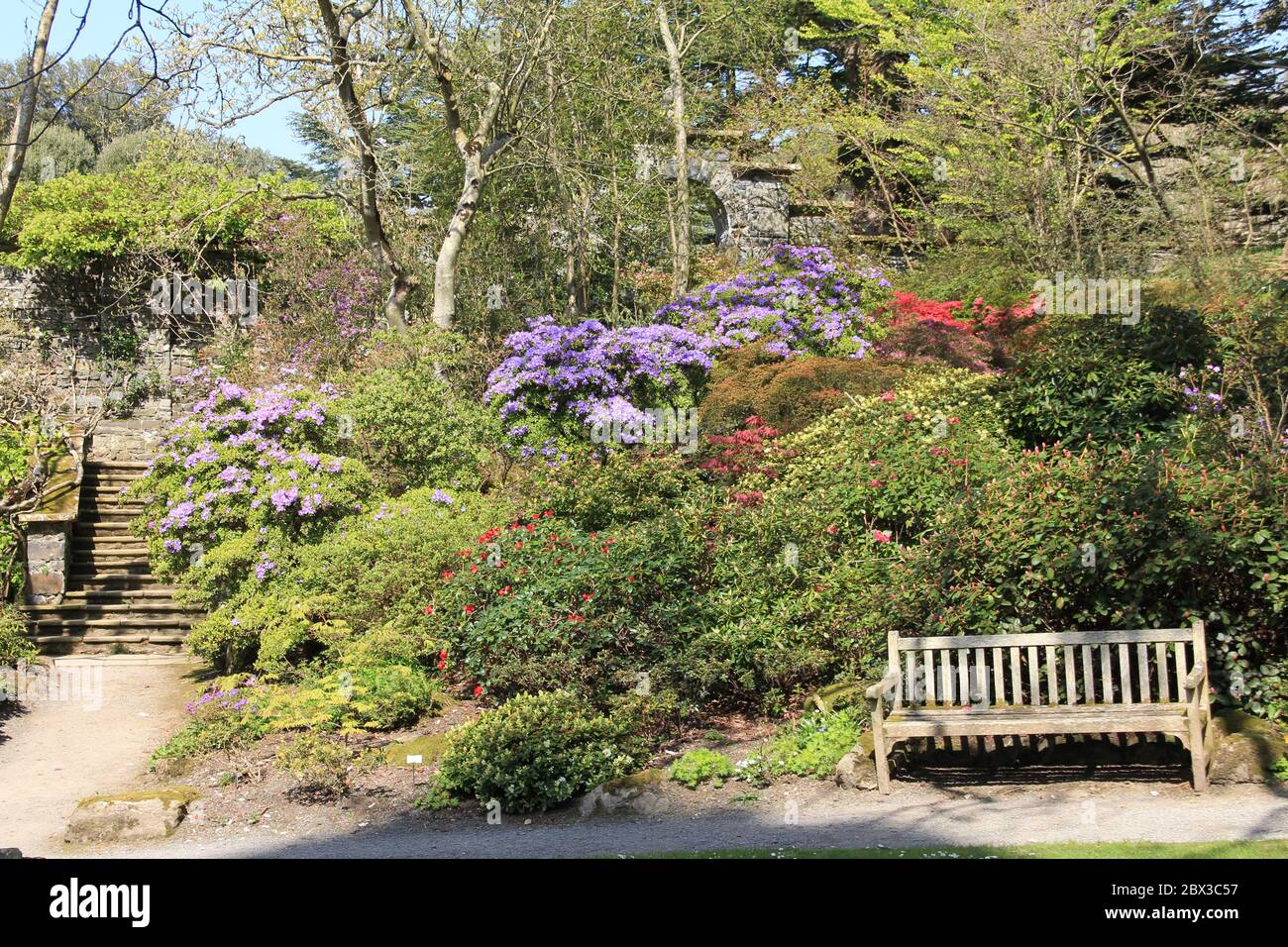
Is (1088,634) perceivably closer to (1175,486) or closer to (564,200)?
(1175,486)

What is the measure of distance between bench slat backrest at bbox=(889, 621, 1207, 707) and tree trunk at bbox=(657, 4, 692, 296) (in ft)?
37.6

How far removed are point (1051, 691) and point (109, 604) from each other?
37.6 feet

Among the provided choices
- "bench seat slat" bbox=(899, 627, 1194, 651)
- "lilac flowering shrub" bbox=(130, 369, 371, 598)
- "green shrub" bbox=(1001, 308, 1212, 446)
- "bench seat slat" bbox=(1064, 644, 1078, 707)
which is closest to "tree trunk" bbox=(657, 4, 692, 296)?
"lilac flowering shrub" bbox=(130, 369, 371, 598)

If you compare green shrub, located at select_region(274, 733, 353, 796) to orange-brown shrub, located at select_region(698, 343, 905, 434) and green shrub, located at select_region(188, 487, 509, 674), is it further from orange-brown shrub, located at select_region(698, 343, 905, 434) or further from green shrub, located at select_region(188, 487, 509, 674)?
orange-brown shrub, located at select_region(698, 343, 905, 434)

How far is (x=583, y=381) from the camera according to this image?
1372 cm

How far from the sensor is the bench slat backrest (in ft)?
23.4

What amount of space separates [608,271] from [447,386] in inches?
253

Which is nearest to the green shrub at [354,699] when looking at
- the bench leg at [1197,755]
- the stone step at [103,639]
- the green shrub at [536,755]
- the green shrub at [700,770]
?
the green shrub at [536,755]

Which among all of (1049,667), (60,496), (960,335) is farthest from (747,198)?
(1049,667)

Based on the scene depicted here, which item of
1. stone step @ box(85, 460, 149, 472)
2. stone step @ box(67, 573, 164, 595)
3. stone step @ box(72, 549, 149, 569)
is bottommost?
stone step @ box(67, 573, 164, 595)

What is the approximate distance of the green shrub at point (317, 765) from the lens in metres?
7.80

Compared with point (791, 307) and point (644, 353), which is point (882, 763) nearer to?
point (644, 353)

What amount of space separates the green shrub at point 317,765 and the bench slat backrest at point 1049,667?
3855mm
